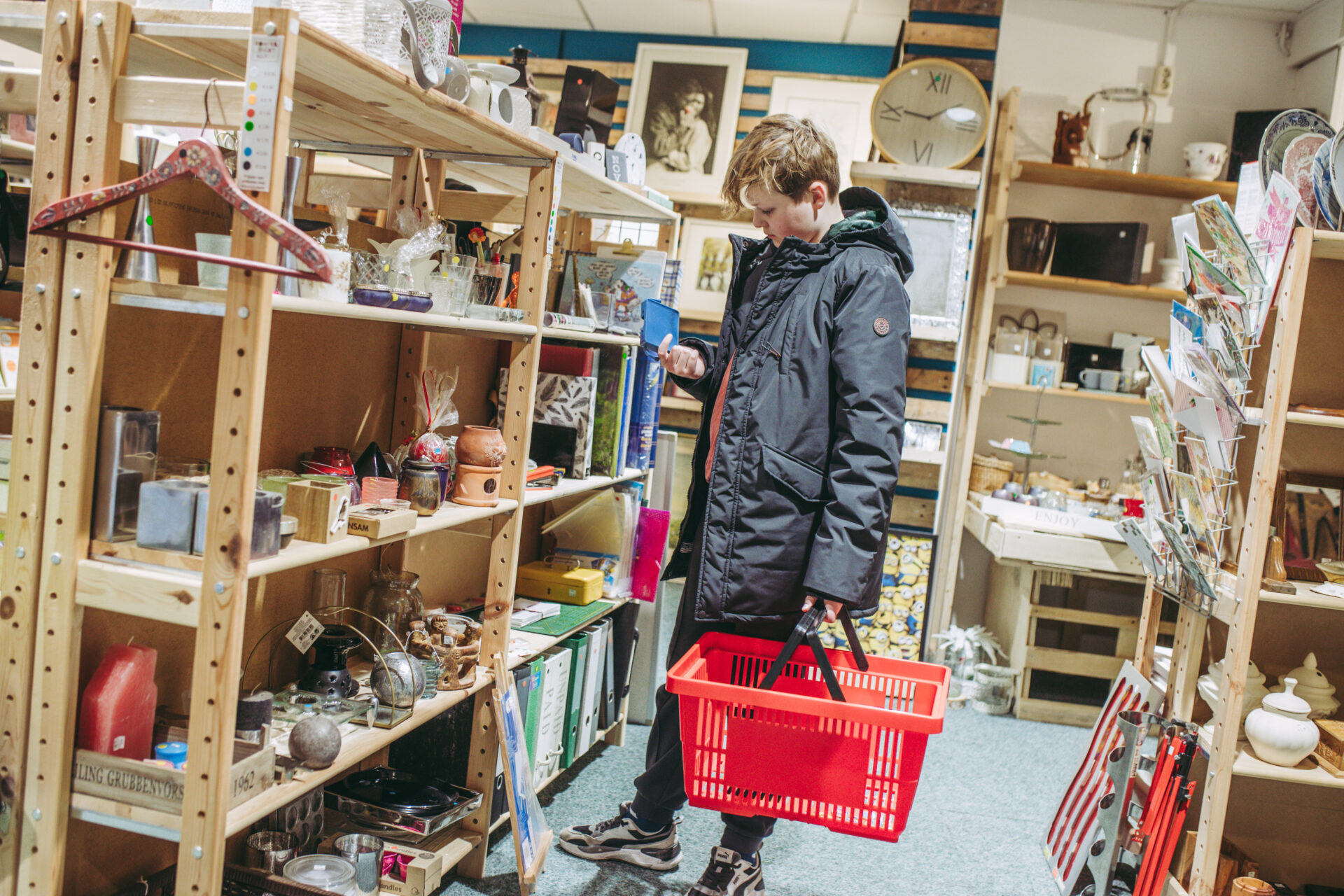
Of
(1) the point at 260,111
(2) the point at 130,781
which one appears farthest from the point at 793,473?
(2) the point at 130,781

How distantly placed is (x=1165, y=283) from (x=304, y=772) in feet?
14.0

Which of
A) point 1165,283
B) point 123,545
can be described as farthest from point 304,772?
point 1165,283

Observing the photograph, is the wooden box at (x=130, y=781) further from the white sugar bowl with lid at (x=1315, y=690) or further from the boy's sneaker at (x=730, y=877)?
the white sugar bowl with lid at (x=1315, y=690)

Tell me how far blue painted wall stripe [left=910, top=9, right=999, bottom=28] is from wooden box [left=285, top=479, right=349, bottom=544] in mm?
3943

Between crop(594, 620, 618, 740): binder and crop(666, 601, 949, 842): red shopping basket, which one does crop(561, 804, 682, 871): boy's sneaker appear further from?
crop(666, 601, 949, 842): red shopping basket

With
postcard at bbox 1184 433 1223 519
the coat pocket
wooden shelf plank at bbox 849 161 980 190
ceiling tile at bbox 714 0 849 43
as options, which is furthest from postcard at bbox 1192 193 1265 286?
ceiling tile at bbox 714 0 849 43

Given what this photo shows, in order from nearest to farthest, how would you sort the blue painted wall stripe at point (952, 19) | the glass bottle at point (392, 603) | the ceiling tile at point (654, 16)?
the glass bottle at point (392, 603), the blue painted wall stripe at point (952, 19), the ceiling tile at point (654, 16)

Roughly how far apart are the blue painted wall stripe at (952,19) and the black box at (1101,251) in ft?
3.29

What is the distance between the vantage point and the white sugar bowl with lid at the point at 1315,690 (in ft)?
7.66

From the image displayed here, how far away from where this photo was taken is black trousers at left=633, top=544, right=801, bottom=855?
204 centimetres

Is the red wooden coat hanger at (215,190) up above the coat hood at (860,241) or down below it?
below

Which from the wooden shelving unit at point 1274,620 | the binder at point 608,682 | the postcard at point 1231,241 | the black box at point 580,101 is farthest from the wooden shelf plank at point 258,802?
the postcard at point 1231,241

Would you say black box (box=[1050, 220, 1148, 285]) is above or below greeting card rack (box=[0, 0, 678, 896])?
above

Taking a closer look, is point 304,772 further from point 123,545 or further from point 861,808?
point 861,808
